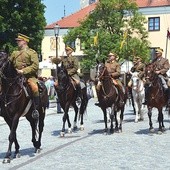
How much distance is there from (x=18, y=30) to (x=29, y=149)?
30.2m

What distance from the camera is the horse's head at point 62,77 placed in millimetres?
15328

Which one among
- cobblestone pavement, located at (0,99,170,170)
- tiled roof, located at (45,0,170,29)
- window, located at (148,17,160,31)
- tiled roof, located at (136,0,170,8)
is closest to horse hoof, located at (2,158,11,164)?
cobblestone pavement, located at (0,99,170,170)

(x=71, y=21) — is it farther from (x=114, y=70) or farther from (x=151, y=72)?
(x=151, y=72)

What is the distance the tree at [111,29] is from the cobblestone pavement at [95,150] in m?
33.9

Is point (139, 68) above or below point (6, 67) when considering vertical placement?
below

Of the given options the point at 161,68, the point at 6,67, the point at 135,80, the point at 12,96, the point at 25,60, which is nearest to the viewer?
the point at 6,67

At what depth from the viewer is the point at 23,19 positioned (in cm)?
4247

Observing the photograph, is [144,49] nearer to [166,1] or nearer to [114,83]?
[166,1]

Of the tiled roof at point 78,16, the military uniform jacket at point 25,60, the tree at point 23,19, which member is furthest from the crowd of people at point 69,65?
the tiled roof at point 78,16

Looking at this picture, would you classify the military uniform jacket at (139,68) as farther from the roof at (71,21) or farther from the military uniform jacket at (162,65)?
the roof at (71,21)

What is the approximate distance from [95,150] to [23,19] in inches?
1234

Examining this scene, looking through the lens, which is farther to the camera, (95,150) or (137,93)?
(137,93)

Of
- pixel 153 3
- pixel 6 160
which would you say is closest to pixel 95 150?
pixel 6 160

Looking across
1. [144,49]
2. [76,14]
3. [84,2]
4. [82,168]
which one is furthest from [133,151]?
[84,2]
